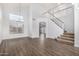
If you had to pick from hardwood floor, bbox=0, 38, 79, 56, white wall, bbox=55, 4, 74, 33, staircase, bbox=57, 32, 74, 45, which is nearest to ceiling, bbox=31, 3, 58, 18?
white wall, bbox=55, 4, 74, 33

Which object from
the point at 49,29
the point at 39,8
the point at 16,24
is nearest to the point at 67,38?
the point at 49,29

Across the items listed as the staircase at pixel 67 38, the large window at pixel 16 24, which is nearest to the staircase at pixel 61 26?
the staircase at pixel 67 38

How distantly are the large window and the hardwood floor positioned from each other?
0.67ft

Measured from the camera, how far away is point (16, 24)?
269cm

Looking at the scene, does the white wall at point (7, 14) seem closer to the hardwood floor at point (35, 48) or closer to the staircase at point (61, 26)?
the hardwood floor at point (35, 48)

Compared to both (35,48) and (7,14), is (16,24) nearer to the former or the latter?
(7,14)

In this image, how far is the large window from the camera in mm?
2650

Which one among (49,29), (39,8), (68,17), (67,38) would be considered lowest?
(67,38)

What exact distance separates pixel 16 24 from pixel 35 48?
692mm

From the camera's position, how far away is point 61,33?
2.70m

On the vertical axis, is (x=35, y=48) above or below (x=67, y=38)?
below

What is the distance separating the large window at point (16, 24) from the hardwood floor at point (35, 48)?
20 centimetres

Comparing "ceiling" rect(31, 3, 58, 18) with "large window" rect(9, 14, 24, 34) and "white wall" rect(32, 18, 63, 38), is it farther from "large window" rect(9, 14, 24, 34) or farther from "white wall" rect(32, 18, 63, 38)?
"large window" rect(9, 14, 24, 34)

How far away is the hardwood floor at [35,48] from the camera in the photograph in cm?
262
